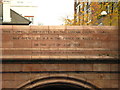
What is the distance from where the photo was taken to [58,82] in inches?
549

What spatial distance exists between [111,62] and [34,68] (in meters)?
3.88

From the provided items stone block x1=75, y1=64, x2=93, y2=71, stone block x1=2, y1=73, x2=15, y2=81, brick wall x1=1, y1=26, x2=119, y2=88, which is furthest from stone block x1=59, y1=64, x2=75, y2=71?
stone block x1=2, y1=73, x2=15, y2=81

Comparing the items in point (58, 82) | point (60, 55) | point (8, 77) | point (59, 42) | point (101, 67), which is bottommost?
point (58, 82)

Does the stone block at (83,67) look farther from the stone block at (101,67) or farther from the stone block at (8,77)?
the stone block at (8,77)

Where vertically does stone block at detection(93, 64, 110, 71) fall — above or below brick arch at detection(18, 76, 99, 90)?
above

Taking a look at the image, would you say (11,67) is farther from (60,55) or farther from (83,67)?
(83,67)

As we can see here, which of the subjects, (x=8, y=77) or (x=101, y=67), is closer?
(x=8, y=77)

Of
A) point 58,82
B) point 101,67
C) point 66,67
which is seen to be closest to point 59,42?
point 66,67

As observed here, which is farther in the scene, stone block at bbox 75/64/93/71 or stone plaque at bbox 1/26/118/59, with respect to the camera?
stone block at bbox 75/64/93/71

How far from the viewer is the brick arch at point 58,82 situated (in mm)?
13805

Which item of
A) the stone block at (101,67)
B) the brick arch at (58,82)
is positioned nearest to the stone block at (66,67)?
the brick arch at (58,82)

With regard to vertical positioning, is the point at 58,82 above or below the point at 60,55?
below

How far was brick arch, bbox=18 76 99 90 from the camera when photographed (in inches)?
543

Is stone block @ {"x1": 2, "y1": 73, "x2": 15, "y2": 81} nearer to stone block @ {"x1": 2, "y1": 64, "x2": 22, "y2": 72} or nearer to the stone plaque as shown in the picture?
stone block @ {"x1": 2, "y1": 64, "x2": 22, "y2": 72}
